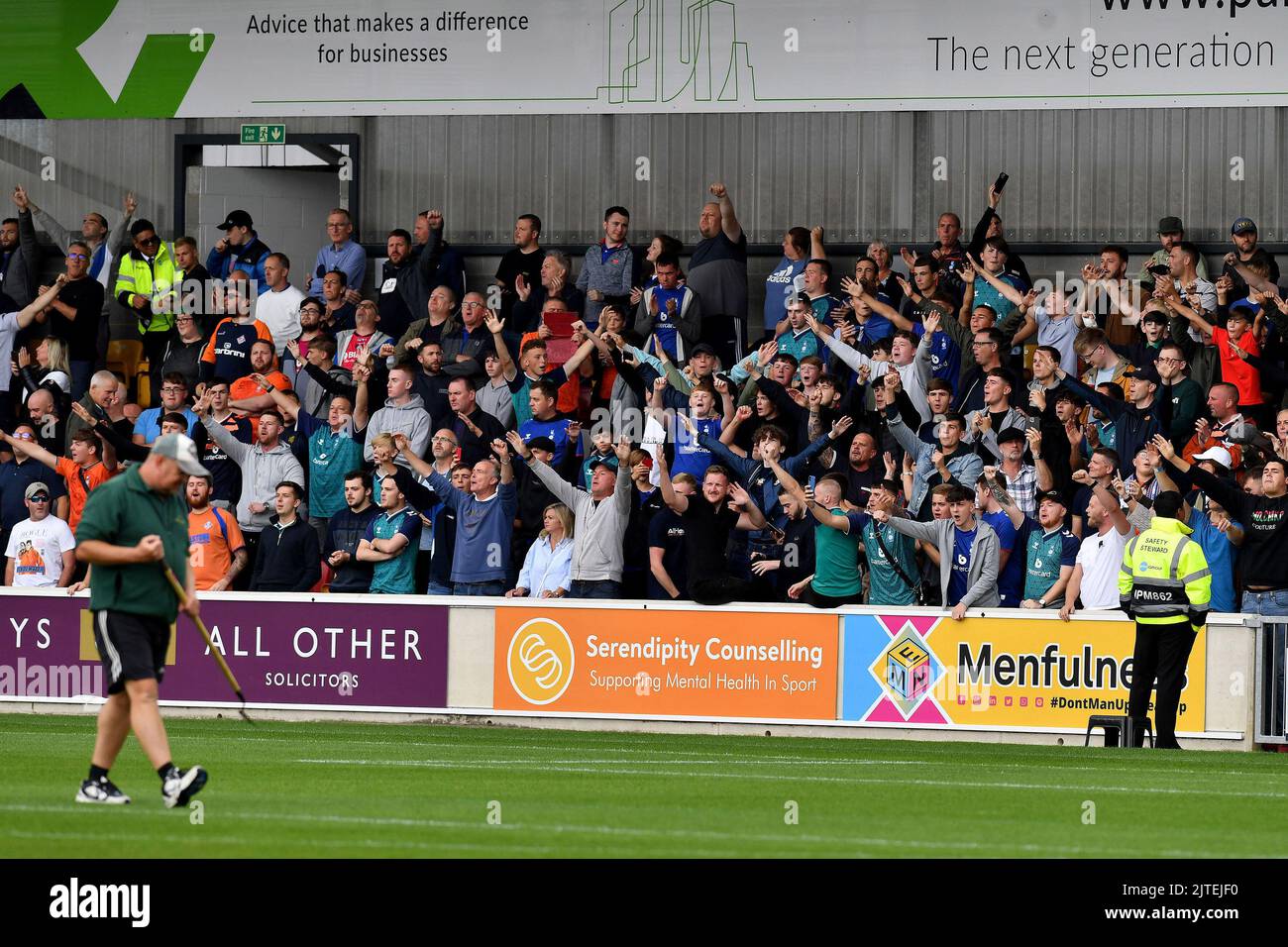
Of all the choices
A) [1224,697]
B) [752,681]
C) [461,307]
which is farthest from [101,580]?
[461,307]

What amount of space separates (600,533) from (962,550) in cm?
350

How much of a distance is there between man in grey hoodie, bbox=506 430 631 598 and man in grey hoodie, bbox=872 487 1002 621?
2.53m

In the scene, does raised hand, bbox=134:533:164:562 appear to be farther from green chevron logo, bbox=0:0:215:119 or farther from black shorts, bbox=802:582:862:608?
green chevron logo, bbox=0:0:215:119

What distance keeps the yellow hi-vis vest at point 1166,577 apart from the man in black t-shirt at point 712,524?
4.02 m

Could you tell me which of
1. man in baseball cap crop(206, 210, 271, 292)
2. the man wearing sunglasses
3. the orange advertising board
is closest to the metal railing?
the orange advertising board

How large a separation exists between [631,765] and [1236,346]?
8828 millimetres

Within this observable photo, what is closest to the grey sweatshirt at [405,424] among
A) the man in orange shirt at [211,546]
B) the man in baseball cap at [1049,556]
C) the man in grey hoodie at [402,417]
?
the man in grey hoodie at [402,417]

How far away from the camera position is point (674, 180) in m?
25.7

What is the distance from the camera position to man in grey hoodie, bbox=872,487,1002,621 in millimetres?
18703

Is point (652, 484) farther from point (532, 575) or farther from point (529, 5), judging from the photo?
point (529, 5)

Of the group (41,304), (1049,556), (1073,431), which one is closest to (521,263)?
(41,304)

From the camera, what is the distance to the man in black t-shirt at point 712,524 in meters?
19.3

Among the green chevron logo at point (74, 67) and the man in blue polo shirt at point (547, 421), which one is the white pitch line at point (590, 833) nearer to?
the man in blue polo shirt at point (547, 421)

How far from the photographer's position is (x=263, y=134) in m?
26.2
